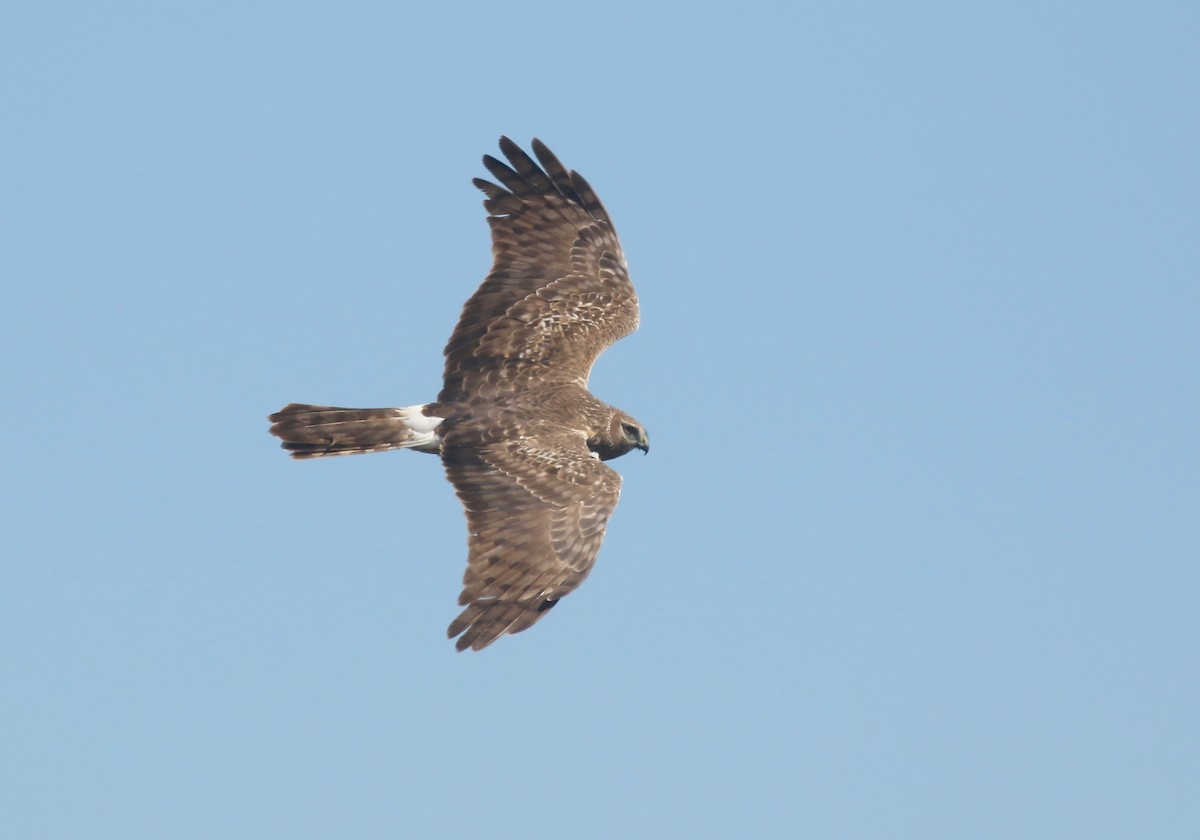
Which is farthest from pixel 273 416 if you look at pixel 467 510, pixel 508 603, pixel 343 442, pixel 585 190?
pixel 585 190

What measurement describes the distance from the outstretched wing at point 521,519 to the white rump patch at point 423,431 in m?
0.12

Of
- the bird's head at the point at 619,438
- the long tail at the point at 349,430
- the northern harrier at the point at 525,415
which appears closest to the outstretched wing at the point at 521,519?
the northern harrier at the point at 525,415

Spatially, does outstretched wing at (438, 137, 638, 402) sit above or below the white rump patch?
above

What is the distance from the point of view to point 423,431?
15484 millimetres

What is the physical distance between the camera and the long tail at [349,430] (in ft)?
50.3

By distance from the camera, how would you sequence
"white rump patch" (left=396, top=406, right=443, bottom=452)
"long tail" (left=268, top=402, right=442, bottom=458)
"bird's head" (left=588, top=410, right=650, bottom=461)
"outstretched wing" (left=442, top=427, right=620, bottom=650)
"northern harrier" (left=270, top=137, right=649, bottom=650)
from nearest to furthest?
"outstretched wing" (left=442, top=427, right=620, bottom=650), "northern harrier" (left=270, top=137, right=649, bottom=650), "long tail" (left=268, top=402, right=442, bottom=458), "white rump patch" (left=396, top=406, right=443, bottom=452), "bird's head" (left=588, top=410, right=650, bottom=461)

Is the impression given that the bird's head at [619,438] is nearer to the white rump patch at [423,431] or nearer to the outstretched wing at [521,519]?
the outstretched wing at [521,519]

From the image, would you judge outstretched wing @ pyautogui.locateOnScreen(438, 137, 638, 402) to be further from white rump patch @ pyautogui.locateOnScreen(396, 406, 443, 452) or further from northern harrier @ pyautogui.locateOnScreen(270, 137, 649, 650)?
white rump patch @ pyautogui.locateOnScreen(396, 406, 443, 452)

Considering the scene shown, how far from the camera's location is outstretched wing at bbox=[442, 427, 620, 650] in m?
Result: 14.0

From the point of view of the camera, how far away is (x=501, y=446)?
15.3 metres

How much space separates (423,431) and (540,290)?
2.07 metres

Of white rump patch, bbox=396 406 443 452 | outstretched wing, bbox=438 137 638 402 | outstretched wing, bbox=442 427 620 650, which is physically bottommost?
outstretched wing, bbox=442 427 620 650

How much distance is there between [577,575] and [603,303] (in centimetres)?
370

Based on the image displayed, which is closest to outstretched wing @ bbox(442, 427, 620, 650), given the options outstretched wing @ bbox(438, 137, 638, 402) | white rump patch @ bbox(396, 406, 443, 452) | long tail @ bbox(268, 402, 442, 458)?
white rump patch @ bbox(396, 406, 443, 452)
